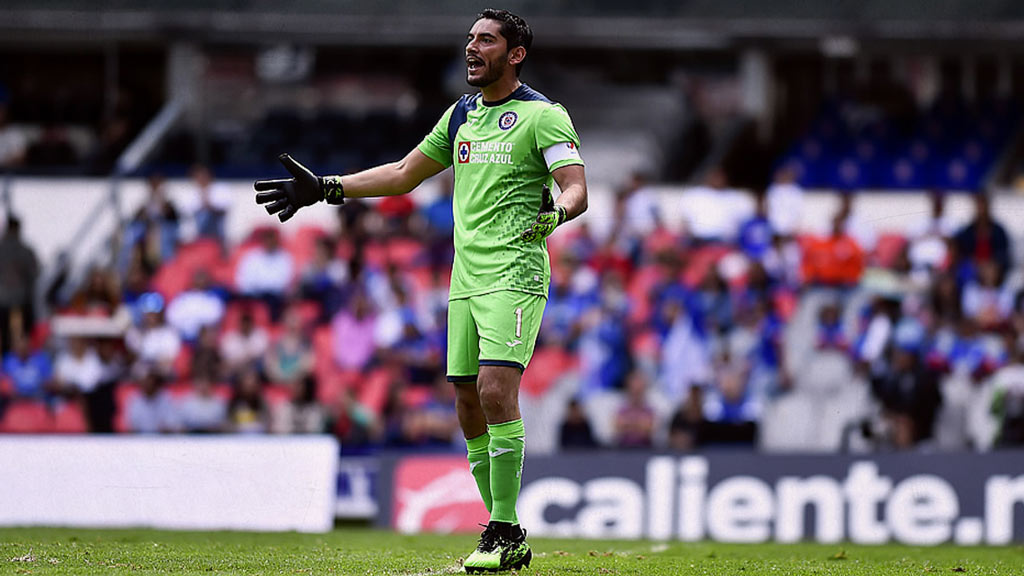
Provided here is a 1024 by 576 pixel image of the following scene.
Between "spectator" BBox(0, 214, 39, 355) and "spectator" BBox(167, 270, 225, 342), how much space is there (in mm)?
2176

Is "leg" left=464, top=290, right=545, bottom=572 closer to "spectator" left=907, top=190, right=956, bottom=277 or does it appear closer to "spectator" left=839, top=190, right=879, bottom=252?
"spectator" left=839, top=190, right=879, bottom=252

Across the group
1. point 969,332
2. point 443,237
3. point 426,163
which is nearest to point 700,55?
point 443,237

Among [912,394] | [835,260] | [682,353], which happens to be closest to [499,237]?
[912,394]

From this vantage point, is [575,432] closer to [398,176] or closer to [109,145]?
[398,176]

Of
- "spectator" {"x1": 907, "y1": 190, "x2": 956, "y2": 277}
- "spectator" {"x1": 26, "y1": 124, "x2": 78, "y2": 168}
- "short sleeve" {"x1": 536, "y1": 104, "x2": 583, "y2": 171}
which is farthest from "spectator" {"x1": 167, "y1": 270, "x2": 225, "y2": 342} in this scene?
"short sleeve" {"x1": 536, "y1": 104, "x2": 583, "y2": 171}

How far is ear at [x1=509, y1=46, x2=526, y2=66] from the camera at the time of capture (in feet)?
26.1

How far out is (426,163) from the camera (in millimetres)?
8398

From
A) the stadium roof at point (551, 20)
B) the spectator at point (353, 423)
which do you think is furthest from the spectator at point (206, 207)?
the spectator at point (353, 423)

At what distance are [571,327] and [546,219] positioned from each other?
10178mm

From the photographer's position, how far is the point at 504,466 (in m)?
7.83

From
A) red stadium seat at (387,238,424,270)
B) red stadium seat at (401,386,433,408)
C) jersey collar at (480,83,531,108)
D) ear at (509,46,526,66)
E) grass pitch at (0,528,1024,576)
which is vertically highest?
red stadium seat at (387,238,424,270)

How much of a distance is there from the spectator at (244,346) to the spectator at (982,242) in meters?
8.09

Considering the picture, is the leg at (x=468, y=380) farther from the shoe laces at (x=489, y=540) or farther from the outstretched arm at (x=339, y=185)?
the outstretched arm at (x=339, y=185)

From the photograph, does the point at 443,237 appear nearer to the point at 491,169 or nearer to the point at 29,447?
the point at 29,447
